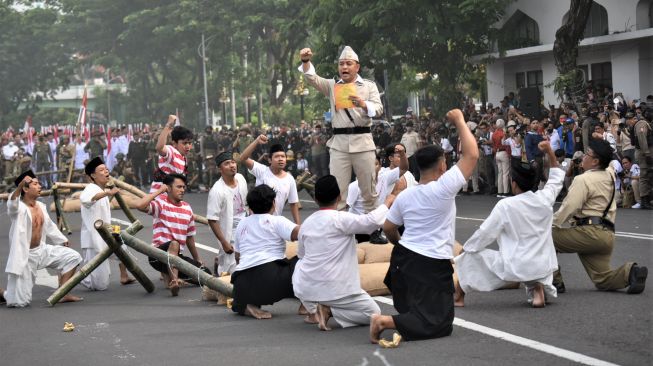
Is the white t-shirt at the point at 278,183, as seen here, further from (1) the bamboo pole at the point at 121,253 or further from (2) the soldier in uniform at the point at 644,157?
(2) the soldier in uniform at the point at 644,157

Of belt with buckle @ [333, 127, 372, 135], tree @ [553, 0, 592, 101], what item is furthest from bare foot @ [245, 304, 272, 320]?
tree @ [553, 0, 592, 101]

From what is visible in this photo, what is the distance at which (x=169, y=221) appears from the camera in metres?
13.0

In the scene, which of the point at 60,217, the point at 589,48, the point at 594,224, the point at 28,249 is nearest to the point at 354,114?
the point at 594,224

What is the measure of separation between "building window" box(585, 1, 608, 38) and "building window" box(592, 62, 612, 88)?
0.86 meters

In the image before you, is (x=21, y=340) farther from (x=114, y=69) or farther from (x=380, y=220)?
(x=114, y=69)

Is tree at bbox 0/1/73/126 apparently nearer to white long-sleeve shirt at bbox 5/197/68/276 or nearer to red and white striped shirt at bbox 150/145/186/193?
red and white striped shirt at bbox 150/145/186/193

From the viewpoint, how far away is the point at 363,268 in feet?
38.3

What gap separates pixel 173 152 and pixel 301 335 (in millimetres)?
4956

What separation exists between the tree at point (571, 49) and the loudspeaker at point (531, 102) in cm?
233

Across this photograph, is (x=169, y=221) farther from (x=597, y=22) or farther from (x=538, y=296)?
(x=597, y=22)

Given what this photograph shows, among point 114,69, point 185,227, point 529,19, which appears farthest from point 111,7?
point 185,227

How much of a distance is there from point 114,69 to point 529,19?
143 feet

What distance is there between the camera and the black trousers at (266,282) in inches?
411

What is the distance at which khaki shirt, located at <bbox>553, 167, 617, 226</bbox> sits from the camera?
36.3 ft
